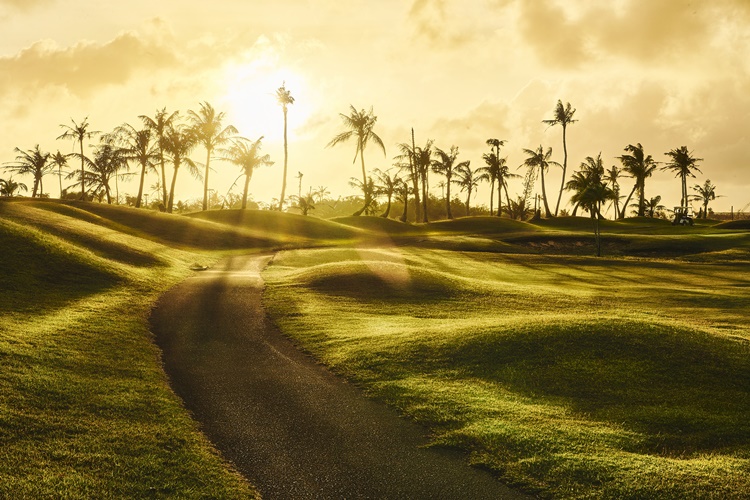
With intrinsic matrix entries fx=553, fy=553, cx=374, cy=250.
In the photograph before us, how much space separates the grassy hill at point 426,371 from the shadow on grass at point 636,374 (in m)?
0.07

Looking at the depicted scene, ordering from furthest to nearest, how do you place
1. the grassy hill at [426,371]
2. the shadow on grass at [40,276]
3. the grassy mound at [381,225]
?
the grassy mound at [381,225] → the shadow on grass at [40,276] → the grassy hill at [426,371]

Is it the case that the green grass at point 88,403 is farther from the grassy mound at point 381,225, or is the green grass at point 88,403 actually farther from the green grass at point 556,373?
the grassy mound at point 381,225

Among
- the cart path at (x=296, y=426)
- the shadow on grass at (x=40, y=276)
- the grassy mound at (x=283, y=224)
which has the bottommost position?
the cart path at (x=296, y=426)

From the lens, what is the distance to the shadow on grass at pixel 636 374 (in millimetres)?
13016

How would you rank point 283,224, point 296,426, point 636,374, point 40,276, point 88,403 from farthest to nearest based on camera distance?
1. point 283,224
2. point 40,276
3. point 636,374
4. point 88,403
5. point 296,426

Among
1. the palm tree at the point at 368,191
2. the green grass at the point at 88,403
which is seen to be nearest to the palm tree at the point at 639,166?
the palm tree at the point at 368,191

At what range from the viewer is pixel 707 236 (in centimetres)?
6900

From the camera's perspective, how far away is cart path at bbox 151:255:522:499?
10258 millimetres

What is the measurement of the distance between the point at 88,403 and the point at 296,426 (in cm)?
501

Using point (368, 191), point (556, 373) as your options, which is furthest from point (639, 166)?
point (556, 373)

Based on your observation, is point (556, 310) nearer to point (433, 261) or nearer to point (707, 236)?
Result: point (433, 261)

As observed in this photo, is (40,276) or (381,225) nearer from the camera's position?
(40,276)

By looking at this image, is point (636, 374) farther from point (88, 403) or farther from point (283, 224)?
point (283, 224)

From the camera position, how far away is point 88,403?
13102 millimetres
